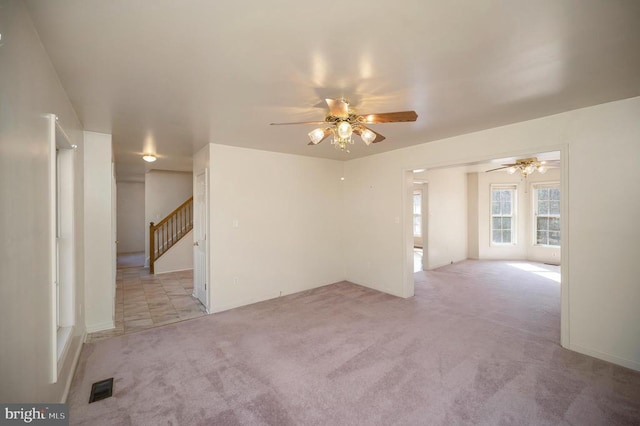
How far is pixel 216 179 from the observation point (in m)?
4.16

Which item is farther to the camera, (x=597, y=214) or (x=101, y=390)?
(x=597, y=214)

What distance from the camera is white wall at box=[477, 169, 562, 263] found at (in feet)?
24.6

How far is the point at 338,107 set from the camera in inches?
86.8

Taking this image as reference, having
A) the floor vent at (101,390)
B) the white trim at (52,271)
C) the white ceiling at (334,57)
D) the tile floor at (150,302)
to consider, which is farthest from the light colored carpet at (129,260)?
the white trim at (52,271)

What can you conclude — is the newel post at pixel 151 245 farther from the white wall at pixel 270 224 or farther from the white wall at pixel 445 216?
the white wall at pixel 445 216

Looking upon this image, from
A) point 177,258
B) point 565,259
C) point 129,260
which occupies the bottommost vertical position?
point 129,260

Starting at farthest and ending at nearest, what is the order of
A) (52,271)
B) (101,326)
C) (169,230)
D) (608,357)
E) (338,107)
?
1. (169,230)
2. (101,326)
3. (608,357)
4. (338,107)
5. (52,271)

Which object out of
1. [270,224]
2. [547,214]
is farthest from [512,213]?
[270,224]

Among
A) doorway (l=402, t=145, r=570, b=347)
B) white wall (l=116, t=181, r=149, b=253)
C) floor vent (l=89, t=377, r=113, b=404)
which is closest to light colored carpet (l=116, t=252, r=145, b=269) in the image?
white wall (l=116, t=181, r=149, b=253)

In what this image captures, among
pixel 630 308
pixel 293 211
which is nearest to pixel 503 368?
pixel 630 308

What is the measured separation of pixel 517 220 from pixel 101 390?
9339 millimetres

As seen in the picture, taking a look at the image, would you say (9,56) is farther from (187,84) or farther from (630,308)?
(630,308)

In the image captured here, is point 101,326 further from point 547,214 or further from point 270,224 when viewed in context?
point 547,214

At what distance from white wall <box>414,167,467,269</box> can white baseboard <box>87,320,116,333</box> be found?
6.27 metres
